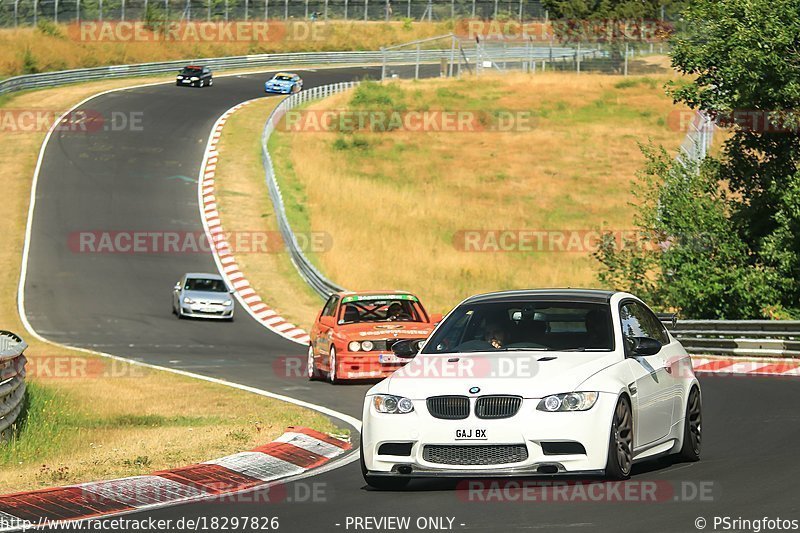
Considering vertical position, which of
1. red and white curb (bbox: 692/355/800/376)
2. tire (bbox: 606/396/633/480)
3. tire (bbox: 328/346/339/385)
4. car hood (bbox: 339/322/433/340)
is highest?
tire (bbox: 606/396/633/480)

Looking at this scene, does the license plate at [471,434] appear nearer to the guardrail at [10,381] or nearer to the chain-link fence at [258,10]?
the guardrail at [10,381]

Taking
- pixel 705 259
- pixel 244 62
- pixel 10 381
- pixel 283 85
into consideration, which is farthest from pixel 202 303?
pixel 244 62

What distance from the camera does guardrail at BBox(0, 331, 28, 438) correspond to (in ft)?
44.8

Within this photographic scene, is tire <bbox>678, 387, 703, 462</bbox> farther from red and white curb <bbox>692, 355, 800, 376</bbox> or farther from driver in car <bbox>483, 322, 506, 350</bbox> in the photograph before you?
red and white curb <bbox>692, 355, 800, 376</bbox>

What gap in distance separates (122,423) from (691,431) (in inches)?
303

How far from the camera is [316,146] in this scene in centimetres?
5925

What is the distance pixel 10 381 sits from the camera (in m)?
14.2

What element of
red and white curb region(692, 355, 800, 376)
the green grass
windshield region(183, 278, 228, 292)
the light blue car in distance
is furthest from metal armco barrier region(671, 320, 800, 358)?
the light blue car in distance

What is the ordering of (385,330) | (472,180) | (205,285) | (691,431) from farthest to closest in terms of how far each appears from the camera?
(472,180) → (205,285) → (385,330) → (691,431)

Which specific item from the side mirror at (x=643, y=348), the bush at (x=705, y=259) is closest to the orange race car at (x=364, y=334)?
the bush at (x=705, y=259)

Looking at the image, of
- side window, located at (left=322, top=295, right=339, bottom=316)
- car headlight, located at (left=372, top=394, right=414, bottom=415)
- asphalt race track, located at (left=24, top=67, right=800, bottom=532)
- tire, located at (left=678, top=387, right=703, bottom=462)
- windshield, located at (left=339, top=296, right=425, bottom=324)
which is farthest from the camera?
side window, located at (left=322, top=295, right=339, bottom=316)

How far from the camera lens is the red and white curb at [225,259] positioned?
33.9 meters

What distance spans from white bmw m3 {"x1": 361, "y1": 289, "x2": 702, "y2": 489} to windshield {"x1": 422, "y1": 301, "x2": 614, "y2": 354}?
0.01 m

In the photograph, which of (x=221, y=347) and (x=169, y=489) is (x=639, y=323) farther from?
(x=221, y=347)
